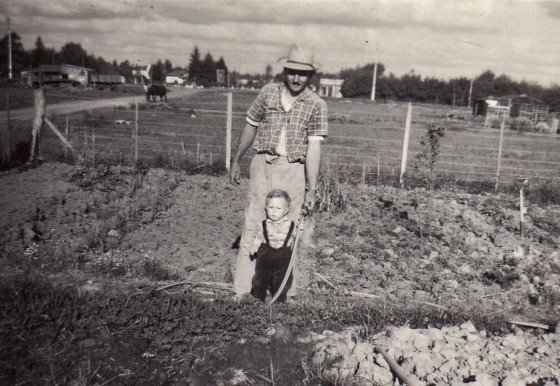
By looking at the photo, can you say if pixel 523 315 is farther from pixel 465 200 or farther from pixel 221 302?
pixel 465 200

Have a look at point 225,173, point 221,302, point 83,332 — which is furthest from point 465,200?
point 83,332

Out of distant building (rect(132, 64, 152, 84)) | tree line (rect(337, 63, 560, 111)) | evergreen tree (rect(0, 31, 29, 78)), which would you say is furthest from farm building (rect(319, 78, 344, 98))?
evergreen tree (rect(0, 31, 29, 78))

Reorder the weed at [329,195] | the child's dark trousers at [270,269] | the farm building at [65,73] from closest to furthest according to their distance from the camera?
the child's dark trousers at [270,269] → the weed at [329,195] → the farm building at [65,73]

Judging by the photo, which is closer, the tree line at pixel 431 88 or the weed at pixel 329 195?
the weed at pixel 329 195

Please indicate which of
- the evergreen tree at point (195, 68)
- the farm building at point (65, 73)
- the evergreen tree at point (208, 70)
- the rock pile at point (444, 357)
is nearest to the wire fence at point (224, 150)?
the rock pile at point (444, 357)

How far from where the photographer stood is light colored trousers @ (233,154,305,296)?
3.96 m

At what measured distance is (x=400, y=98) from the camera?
74.1 m

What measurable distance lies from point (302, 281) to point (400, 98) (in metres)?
73.4

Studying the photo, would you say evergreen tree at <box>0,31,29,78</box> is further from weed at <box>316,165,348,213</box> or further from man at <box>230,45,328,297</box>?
man at <box>230,45,328,297</box>

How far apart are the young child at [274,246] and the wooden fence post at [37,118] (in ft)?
20.1

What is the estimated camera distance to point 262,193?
4.05 m

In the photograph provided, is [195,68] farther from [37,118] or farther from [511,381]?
[511,381]

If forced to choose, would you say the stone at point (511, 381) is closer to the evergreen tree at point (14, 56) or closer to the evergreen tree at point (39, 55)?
the evergreen tree at point (14, 56)

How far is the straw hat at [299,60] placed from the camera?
12.1 ft
